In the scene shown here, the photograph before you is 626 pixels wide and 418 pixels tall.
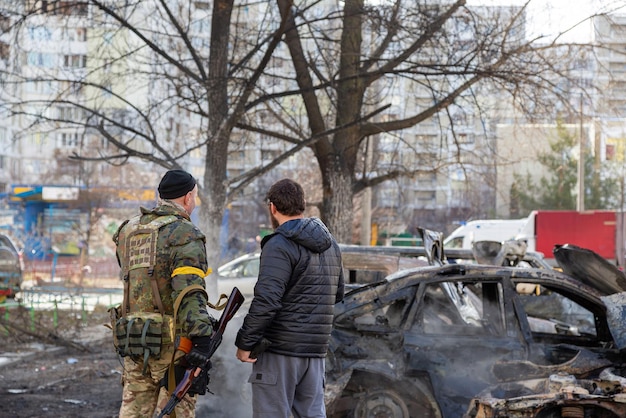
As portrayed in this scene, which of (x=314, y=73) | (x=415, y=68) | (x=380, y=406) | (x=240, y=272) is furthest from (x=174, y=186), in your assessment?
(x=240, y=272)

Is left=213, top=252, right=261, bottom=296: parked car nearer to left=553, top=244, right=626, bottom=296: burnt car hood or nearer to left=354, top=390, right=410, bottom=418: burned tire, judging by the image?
left=553, top=244, right=626, bottom=296: burnt car hood

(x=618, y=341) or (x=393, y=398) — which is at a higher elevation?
(x=618, y=341)

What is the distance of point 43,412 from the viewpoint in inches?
302

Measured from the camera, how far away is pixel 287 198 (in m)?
4.50

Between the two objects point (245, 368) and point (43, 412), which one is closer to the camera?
point (245, 368)

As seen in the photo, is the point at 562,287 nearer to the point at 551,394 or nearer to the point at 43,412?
the point at 551,394

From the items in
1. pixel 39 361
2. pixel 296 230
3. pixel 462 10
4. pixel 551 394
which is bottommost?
pixel 39 361

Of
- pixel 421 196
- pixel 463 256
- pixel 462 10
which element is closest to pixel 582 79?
pixel 462 10

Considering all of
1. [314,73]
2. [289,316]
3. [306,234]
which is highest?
[314,73]

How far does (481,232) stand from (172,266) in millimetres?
22530

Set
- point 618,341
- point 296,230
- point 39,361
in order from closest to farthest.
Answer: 1. point 296,230
2. point 618,341
3. point 39,361

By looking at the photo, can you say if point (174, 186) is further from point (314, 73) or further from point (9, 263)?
point (9, 263)

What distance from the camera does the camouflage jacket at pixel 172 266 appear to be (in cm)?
419

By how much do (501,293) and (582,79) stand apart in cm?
751
